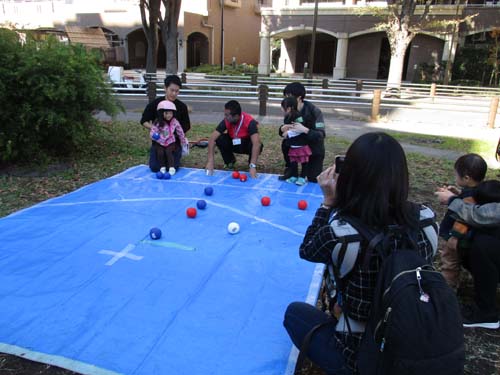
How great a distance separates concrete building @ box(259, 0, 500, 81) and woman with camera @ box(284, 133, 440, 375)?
74.0 feet

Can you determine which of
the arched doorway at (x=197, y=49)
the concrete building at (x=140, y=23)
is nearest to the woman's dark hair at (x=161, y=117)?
the concrete building at (x=140, y=23)

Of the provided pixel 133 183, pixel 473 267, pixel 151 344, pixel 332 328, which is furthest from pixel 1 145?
pixel 473 267

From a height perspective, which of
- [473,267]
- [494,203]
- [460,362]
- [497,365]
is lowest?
[497,365]

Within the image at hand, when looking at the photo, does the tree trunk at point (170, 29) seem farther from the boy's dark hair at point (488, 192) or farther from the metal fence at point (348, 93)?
the boy's dark hair at point (488, 192)

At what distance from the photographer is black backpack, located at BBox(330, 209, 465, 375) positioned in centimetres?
152

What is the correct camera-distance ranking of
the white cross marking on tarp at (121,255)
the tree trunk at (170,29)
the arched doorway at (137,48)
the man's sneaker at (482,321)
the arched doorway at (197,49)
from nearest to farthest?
the man's sneaker at (482,321), the white cross marking on tarp at (121,255), the tree trunk at (170,29), the arched doorway at (197,49), the arched doorway at (137,48)

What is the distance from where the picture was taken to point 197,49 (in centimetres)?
3136

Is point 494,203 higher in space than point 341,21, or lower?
lower

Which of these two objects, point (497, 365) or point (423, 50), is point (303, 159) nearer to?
point (497, 365)

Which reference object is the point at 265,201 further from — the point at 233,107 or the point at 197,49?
the point at 197,49

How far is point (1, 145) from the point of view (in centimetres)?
609

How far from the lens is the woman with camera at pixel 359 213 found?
5.55ft

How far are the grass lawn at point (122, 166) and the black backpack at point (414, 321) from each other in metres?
1.64

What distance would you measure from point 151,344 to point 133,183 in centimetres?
359
